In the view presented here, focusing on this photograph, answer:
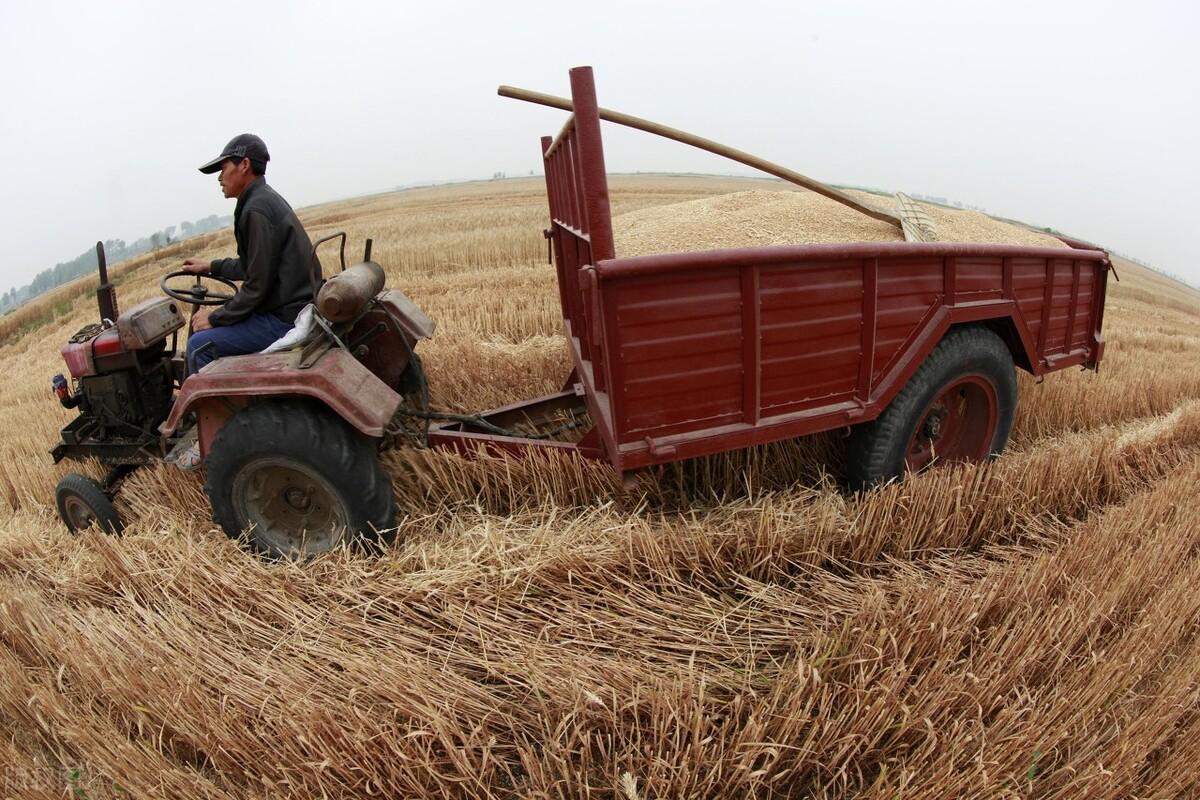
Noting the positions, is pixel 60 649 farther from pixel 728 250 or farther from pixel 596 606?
pixel 728 250

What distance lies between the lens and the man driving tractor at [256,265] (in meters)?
3.03

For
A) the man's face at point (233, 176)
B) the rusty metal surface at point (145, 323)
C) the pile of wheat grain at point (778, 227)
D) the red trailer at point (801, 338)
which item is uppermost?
the man's face at point (233, 176)

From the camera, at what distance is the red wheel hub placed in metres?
3.37

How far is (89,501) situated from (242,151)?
6.03 feet

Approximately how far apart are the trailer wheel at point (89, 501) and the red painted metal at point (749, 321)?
2.40 m

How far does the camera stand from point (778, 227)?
3492 mm

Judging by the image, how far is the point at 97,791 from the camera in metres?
1.98

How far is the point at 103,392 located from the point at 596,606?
9.30 ft

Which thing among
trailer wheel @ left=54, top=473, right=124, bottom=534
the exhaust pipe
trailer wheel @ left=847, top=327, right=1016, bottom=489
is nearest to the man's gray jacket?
the exhaust pipe

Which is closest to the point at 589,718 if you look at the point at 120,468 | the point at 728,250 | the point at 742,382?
the point at 742,382

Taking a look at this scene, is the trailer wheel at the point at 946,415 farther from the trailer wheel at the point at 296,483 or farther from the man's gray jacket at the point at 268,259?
the man's gray jacket at the point at 268,259

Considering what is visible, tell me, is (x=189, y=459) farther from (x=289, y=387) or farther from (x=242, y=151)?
(x=242, y=151)

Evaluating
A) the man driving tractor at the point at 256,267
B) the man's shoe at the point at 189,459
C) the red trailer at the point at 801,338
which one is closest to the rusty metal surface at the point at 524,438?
the red trailer at the point at 801,338

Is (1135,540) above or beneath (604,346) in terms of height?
beneath
